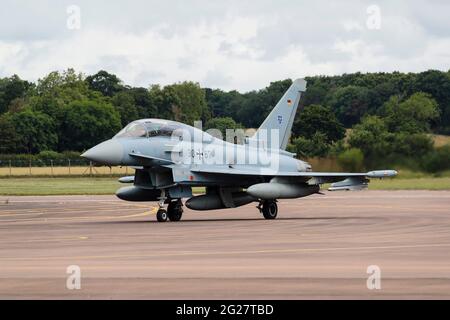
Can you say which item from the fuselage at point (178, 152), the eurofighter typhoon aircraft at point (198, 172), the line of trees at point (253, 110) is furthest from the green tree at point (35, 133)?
the eurofighter typhoon aircraft at point (198, 172)

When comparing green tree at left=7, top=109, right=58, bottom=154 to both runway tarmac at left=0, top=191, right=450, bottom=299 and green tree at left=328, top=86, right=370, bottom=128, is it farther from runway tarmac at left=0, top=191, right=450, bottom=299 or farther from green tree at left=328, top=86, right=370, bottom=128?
runway tarmac at left=0, top=191, right=450, bottom=299

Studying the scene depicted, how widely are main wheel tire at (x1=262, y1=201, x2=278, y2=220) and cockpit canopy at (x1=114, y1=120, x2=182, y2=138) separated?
353 centimetres

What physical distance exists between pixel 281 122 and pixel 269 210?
412cm

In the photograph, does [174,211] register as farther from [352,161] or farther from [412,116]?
[412,116]

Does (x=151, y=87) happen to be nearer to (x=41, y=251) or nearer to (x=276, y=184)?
(x=276, y=184)

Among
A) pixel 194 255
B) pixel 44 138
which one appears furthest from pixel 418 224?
pixel 44 138

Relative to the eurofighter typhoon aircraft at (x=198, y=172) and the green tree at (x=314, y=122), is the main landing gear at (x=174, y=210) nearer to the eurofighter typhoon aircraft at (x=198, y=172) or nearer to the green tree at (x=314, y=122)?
the eurofighter typhoon aircraft at (x=198, y=172)

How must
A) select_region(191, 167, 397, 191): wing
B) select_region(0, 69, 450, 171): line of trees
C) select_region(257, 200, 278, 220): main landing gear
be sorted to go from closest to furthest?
select_region(191, 167, 397, 191): wing, select_region(257, 200, 278, 220): main landing gear, select_region(0, 69, 450, 171): line of trees

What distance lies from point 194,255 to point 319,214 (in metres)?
15.1

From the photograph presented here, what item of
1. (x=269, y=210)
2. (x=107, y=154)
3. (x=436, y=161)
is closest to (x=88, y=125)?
(x=436, y=161)

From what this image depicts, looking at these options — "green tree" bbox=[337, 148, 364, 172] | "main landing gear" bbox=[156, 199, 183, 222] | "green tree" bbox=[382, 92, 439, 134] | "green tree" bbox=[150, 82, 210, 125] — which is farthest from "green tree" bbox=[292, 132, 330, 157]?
"green tree" bbox=[150, 82, 210, 125]

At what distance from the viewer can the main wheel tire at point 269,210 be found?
102 ft

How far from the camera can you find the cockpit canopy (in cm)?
2931

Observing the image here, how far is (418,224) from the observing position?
2678cm
